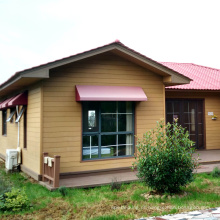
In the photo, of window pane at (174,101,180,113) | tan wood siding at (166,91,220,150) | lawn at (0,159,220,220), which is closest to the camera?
lawn at (0,159,220,220)

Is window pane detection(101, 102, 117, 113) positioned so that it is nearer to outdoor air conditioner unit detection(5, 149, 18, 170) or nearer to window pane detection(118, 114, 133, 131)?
window pane detection(118, 114, 133, 131)

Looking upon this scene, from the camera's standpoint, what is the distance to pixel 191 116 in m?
12.1

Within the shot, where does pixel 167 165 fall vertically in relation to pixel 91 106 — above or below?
below

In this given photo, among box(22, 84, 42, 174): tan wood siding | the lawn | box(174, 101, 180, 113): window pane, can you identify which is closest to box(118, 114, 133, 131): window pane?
the lawn

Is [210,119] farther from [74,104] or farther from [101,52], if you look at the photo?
[74,104]

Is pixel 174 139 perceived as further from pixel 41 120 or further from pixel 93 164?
pixel 41 120

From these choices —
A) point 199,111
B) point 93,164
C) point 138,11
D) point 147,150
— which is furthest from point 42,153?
point 138,11

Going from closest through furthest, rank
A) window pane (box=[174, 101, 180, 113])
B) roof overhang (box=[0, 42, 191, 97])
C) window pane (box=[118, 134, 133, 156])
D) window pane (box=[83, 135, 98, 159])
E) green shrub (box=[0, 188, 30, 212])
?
1. green shrub (box=[0, 188, 30, 212])
2. roof overhang (box=[0, 42, 191, 97])
3. window pane (box=[83, 135, 98, 159])
4. window pane (box=[118, 134, 133, 156])
5. window pane (box=[174, 101, 180, 113])

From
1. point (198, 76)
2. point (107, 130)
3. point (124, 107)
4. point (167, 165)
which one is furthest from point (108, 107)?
point (198, 76)

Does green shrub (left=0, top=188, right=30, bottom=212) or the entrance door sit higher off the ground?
the entrance door

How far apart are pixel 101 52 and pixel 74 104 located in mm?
1553

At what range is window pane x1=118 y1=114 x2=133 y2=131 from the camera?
8281mm

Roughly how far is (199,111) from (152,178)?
7149 millimetres

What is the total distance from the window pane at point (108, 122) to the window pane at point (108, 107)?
0.12m
